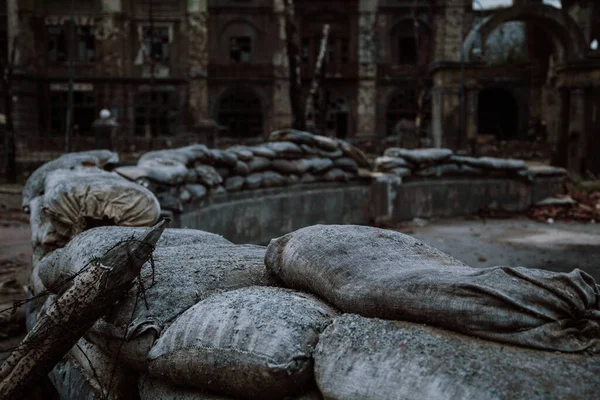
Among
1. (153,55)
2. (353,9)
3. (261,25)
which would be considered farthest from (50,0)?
(353,9)

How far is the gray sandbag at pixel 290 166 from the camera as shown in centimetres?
791

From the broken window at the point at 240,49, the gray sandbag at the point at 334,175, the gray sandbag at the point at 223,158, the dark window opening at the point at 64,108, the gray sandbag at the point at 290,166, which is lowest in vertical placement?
the gray sandbag at the point at 334,175

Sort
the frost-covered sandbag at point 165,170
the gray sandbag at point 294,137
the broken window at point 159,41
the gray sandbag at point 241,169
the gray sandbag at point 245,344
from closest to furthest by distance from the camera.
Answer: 1. the gray sandbag at point 245,344
2. the frost-covered sandbag at point 165,170
3. the gray sandbag at point 241,169
4. the gray sandbag at point 294,137
5. the broken window at point 159,41

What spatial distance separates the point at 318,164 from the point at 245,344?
6.53 metres

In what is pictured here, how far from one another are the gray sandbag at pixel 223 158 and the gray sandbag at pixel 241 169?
0.24 ft

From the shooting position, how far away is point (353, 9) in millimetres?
30844

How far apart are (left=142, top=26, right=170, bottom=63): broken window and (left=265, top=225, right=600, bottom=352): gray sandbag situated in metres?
29.3

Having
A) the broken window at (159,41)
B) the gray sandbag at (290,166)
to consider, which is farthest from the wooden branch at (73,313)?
the broken window at (159,41)

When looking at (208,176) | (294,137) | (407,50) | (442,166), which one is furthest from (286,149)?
(407,50)

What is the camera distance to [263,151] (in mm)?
7695

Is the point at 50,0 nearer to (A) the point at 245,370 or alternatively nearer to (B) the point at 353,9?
(B) the point at 353,9

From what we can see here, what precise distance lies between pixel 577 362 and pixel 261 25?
30.8 m

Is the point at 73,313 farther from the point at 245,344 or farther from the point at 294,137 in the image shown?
the point at 294,137

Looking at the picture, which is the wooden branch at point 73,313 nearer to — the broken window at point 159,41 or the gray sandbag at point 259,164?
the gray sandbag at point 259,164
